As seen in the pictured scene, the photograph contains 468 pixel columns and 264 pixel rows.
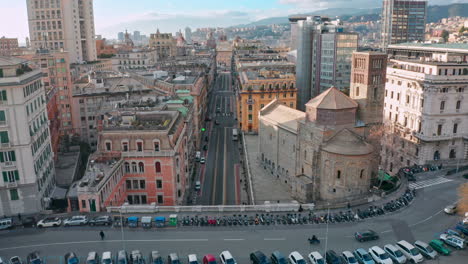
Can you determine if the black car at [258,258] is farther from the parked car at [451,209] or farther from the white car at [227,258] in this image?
the parked car at [451,209]

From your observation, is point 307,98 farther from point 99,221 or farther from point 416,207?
point 99,221

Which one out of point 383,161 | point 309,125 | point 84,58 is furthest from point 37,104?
point 84,58

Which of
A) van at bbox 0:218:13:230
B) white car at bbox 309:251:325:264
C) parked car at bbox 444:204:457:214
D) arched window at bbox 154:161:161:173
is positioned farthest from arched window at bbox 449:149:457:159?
van at bbox 0:218:13:230

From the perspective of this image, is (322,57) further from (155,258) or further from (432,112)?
(155,258)

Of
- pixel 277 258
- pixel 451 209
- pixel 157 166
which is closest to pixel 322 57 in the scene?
pixel 157 166

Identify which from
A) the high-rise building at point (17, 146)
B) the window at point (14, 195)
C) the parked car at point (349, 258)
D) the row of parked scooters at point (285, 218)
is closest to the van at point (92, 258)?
the row of parked scooters at point (285, 218)

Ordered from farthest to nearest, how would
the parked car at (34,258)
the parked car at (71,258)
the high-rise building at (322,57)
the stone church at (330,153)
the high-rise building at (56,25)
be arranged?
1. the high-rise building at (56,25)
2. the high-rise building at (322,57)
3. the stone church at (330,153)
4. the parked car at (34,258)
5. the parked car at (71,258)

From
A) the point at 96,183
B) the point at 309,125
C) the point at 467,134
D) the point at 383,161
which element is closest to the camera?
the point at 96,183
